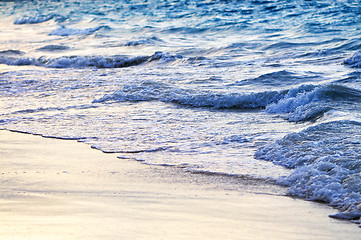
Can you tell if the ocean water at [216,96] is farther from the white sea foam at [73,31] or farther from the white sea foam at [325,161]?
the white sea foam at [73,31]

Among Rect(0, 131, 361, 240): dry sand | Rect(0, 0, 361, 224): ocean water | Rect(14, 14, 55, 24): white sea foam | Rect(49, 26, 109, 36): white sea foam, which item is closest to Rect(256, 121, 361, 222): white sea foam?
Rect(0, 0, 361, 224): ocean water

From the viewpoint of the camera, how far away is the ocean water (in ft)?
15.3

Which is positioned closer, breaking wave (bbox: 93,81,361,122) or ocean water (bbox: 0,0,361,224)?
ocean water (bbox: 0,0,361,224)

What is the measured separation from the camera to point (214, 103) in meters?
7.67

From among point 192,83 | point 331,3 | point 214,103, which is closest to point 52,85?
point 192,83

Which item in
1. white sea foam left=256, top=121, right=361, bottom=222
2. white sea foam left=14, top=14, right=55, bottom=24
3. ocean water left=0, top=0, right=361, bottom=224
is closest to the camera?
white sea foam left=256, top=121, right=361, bottom=222

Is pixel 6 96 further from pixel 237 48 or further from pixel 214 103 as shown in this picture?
pixel 237 48

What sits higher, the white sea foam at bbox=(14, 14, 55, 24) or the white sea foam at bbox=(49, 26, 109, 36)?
the white sea foam at bbox=(49, 26, 109, 36)

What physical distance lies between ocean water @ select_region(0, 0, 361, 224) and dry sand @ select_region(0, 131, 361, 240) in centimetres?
27

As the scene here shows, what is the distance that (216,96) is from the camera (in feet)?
26.0

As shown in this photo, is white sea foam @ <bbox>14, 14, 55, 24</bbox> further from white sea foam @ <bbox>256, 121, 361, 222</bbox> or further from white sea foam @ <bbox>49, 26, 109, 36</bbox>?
white sea foam @ <bbox>256, 121, 361, 222</bbox>

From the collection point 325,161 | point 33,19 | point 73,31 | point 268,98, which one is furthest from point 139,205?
point 33,19

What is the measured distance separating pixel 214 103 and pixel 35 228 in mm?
4978

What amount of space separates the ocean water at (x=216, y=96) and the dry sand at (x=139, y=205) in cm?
27
